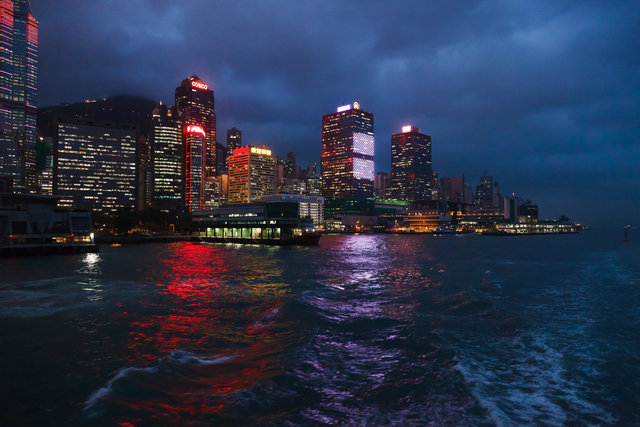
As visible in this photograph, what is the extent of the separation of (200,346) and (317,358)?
5577mm

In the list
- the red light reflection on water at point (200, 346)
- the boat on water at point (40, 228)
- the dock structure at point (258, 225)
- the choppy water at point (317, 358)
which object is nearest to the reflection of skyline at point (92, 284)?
the choppy water at point (317, 358)

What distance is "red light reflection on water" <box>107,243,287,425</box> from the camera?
11.0 metres

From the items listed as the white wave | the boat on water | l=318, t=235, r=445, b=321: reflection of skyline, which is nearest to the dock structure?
the boat on water

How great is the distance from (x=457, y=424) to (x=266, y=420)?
205 inches

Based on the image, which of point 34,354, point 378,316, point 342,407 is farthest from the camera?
point 378,316

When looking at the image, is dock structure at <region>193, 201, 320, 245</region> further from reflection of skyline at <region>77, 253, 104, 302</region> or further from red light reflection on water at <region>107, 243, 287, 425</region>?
red light reflection on water at <region>107, 243, 287, 425</region>

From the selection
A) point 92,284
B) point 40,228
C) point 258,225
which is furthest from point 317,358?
point 258,225

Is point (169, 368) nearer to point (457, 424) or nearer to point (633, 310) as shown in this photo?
point (457, 424)

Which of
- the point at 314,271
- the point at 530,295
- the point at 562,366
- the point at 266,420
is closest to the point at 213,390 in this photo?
the point at 266,420

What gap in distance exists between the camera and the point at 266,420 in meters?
9.81

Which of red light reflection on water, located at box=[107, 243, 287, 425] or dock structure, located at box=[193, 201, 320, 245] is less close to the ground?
dock structure, located at box=[193, 201, 320, 245]

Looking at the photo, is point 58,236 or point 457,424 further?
point 58,236

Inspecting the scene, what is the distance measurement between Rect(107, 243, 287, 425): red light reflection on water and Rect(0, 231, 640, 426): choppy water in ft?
0.26

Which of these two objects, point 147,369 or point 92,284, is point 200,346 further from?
point 92,284
